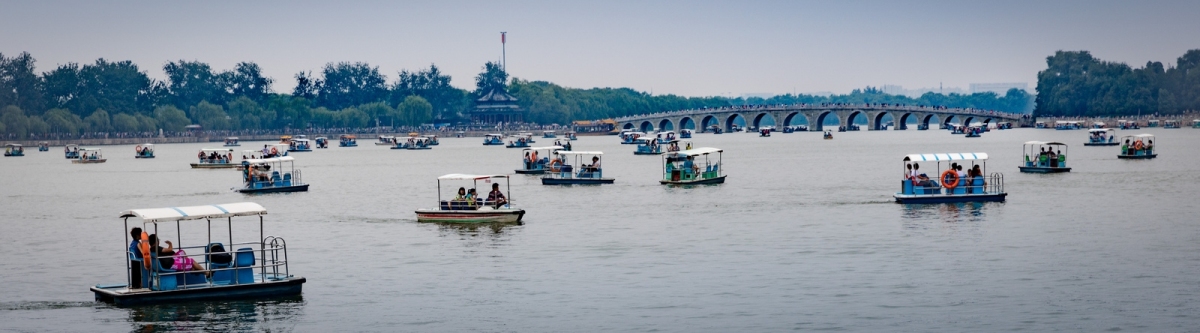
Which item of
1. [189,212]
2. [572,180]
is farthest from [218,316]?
[572,180]

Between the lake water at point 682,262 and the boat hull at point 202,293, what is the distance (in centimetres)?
20

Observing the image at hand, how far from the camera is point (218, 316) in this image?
26.6m

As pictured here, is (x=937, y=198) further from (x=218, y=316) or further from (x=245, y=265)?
(x=218, y=316)

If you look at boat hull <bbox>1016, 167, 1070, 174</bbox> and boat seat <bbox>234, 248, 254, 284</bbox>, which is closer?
boat seat <bbox>234, 248, 254, 284</bbox>

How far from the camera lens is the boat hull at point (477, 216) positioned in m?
42.0

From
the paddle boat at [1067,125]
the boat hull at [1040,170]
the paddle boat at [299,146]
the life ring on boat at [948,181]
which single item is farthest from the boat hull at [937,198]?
the paddle boat at [1067,125]

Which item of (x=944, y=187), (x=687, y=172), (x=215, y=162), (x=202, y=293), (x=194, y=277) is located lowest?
(x=202, y=293)

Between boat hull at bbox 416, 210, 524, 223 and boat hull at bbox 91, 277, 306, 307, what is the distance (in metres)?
13.5

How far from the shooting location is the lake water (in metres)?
26.6

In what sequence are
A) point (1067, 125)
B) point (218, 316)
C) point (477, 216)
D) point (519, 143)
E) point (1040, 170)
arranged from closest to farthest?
point (218, 316) → point (477, 216) → point (1040, 170) → point (519, 143) → point (1067, 125)

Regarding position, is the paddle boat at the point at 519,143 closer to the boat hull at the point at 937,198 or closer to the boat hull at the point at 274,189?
the boat hull at the point at 274,189

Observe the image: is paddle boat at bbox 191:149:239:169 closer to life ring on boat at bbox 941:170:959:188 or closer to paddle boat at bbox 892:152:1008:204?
paddle boat at bbox 892:152:1008:204

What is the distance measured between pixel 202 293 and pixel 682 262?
470 inches

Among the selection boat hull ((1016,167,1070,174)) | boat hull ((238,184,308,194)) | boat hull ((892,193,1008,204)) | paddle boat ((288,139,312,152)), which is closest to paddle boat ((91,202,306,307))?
boat hull ((892,193,1008,204))
